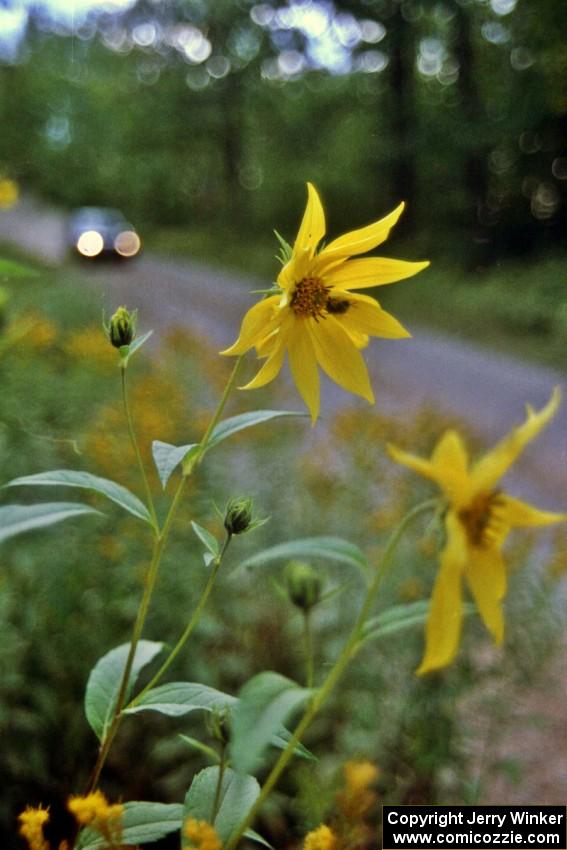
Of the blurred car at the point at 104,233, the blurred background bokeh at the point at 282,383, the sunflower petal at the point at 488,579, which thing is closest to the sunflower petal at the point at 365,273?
the sunflower petal at the point at 488,579

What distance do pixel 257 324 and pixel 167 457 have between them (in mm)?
53

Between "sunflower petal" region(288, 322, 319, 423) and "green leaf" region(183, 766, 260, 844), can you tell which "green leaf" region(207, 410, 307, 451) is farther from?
"green leaf" region(183, 766, 260, 844)

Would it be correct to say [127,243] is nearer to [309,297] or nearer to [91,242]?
[91,242]

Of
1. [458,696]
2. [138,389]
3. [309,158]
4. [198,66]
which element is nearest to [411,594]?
[458,696]

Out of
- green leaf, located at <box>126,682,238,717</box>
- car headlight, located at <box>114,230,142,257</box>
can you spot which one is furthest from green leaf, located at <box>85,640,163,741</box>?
car headlight, located at <box>114,230,142,257</box>

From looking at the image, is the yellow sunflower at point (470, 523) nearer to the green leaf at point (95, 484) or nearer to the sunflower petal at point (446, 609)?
the sunflower petal at point (446, 609)

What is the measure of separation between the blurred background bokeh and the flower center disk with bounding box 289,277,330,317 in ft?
1.25

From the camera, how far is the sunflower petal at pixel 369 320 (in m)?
0.28

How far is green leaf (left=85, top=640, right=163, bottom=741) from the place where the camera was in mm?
315

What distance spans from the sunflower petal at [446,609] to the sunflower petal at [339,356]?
0.34ft

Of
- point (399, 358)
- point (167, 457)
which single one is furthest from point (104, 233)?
point (167, 457)

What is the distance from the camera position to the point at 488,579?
21 cm

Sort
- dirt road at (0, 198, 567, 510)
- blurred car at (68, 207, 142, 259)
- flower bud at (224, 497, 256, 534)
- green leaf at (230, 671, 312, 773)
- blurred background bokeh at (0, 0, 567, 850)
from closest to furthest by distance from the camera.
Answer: green leaf at (230, 671, 312, 773) < flower bud at (224, 497, 256, 534) < blurred background bokeh at (0, 0, 567, 850) < dirt road at (0, 198, 567, 510) < blurred car at (68, 207, 142, 259)

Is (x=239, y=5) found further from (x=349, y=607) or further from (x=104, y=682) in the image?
(x=104, y=682)
